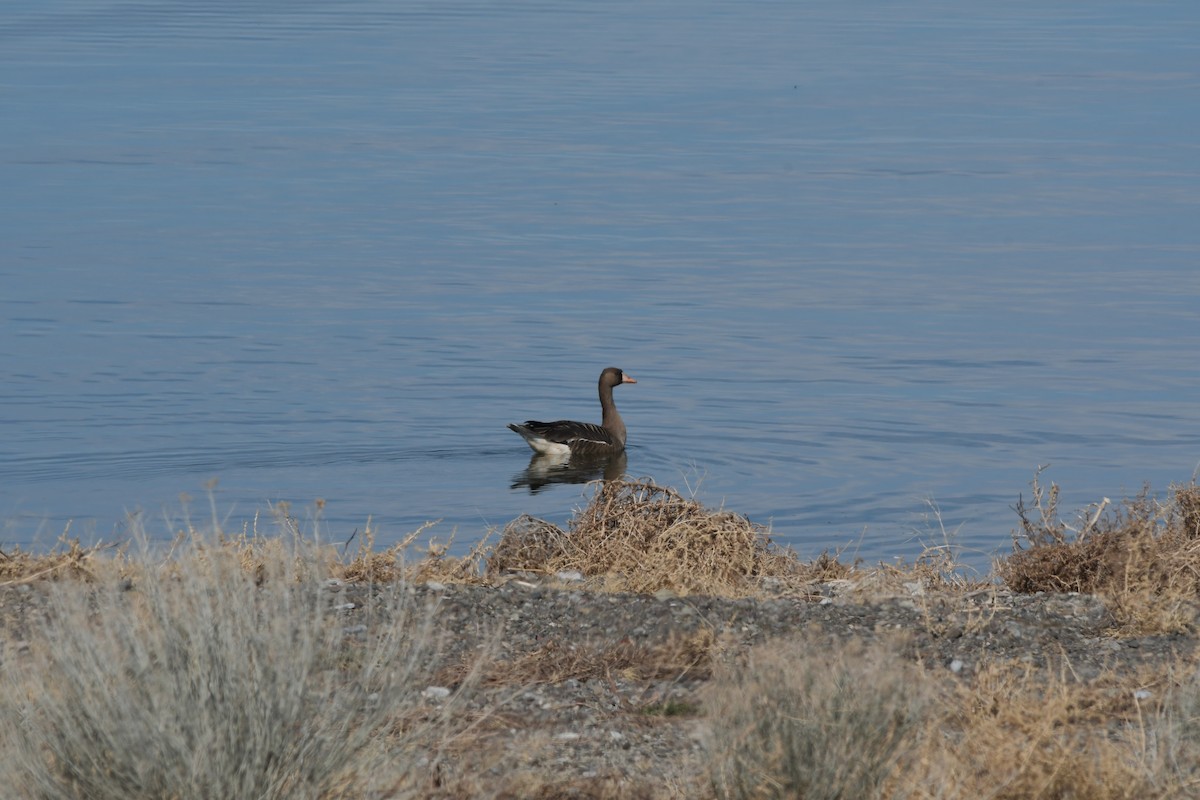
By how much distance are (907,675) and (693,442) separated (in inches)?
489

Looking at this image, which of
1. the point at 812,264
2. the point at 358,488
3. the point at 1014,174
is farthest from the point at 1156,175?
the point at 358,488

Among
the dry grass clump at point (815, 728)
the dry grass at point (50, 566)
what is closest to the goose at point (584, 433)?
the dry grass at point (50, 566)

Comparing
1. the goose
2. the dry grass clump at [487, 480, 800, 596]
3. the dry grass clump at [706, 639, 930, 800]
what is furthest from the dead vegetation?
the goose

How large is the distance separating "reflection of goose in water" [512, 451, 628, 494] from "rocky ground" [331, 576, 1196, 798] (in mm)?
7385

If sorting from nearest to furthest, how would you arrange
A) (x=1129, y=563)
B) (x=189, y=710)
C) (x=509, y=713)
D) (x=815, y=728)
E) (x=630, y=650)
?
(x=189, y=710), (x=815, y=728), (x=509, y=713), (x=630, y=650), (x=1129, y=563)

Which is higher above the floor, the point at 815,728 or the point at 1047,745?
the point at 815,728

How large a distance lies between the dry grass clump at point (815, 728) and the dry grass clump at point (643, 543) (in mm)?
4306

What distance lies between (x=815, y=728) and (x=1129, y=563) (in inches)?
154

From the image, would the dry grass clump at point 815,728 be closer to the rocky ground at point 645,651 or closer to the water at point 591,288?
the rocky ground at point 645,651

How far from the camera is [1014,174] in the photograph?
119ft

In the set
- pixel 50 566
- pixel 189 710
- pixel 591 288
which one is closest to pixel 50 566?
pixel 50 566

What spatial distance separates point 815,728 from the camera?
523cm

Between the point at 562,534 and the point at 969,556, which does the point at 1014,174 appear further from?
the point at 562,534

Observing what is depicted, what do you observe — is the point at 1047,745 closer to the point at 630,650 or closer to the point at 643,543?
the point at 630,650
